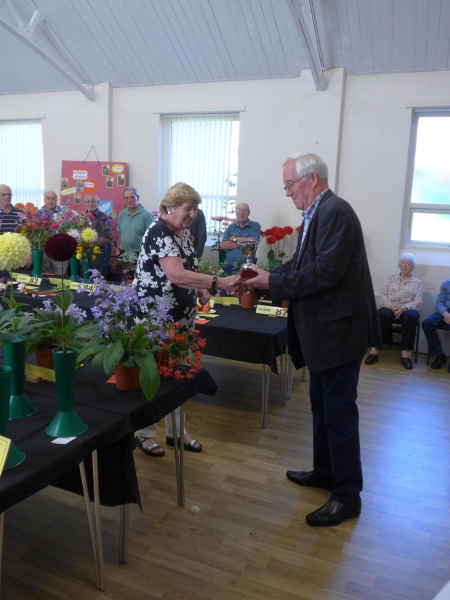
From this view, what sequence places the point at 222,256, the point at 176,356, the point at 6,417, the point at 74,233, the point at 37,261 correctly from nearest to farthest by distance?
the point at 6,417 → the point at 176,356 → the point at 74,233 → the point at 37,261 → the point at 222,256

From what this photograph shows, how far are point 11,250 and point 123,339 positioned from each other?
0.48 metres

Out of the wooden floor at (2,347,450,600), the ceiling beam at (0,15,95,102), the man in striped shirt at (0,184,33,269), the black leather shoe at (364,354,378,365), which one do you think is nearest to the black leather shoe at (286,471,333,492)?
the wooden floor at (2,347,450,600)

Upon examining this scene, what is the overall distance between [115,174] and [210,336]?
4.47m

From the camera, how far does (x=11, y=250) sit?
1.58m

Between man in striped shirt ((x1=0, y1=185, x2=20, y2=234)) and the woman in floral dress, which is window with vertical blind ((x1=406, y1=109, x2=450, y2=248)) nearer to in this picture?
the woman in floral dress

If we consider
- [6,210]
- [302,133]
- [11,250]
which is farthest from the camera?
[302,133]

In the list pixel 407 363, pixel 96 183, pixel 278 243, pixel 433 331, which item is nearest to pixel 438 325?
pixel 433 331

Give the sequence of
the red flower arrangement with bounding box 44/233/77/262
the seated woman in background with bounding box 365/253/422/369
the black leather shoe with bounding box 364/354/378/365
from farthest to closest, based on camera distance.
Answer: the seated woman in background with bounding box 365/253/422/369, the black leather shoe with bounding box 364/354/378/365, the red flower arrangement with bounding box 44/233/77/262

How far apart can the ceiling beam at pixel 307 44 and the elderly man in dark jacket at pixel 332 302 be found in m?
3.28

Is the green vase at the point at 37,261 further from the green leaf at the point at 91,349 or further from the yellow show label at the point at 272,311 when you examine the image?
the green leaf at the point at 91,349

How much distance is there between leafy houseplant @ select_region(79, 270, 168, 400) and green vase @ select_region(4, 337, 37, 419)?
22cm

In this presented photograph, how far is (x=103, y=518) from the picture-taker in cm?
216

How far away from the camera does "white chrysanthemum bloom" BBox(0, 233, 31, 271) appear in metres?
1.58

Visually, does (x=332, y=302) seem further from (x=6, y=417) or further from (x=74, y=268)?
(x=74, y=268)
